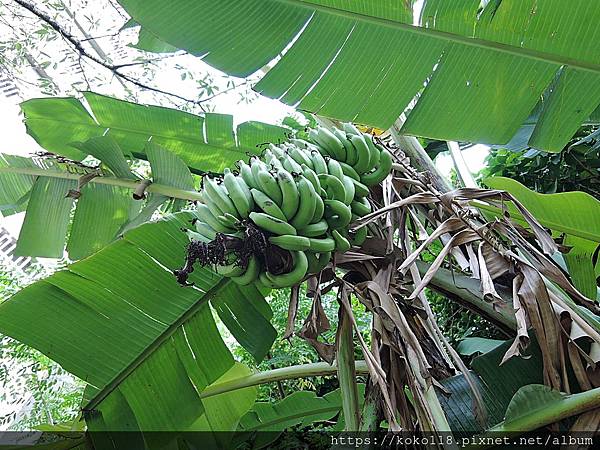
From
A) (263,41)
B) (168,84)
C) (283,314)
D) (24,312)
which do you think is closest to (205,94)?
(168,84)

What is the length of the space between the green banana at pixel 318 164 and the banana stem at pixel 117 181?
0.37 metres

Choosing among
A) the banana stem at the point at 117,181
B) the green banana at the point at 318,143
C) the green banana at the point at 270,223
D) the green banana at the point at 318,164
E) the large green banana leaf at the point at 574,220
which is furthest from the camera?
the banana stem at the point at 117,181

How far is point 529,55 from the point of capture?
0.95 meters

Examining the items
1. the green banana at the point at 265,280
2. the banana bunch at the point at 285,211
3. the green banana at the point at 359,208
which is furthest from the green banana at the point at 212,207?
the green banana at the point at 359,208

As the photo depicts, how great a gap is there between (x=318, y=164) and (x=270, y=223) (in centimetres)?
16

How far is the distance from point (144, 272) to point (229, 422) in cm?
42

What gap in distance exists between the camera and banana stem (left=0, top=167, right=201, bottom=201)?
110 cm

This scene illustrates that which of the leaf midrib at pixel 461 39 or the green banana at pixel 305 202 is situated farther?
the leaf midrib at pixel 461 39

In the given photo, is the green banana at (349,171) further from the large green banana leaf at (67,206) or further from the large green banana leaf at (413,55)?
the large green banana leaf at (67,206)

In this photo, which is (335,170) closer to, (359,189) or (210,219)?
(359,189)

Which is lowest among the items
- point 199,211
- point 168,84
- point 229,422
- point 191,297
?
point 229,422

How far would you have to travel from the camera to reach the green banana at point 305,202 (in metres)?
0.67

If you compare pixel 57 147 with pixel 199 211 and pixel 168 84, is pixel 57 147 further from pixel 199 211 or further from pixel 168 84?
pixel 168 84

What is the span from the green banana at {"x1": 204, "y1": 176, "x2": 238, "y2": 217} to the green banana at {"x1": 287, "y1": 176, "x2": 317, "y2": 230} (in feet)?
0.28
